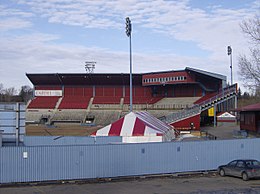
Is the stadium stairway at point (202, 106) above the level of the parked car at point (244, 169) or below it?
above

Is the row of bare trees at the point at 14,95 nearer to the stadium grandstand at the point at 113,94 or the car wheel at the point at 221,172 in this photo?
the stadium grandstand at the point at 113,94

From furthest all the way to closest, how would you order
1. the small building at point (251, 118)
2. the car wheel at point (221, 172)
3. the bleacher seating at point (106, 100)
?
the bleacher seating at point (106, 100) → the small building at point (251, 118) → the car wheel at point (221, 172)

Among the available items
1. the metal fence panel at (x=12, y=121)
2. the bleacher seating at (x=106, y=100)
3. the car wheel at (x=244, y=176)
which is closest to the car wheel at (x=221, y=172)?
the car wheel at (x=244, y=176)

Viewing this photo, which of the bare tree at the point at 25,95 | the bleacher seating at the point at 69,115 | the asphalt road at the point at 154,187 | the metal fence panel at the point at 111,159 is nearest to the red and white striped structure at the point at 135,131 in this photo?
the metal fence panel at the point at 111,159

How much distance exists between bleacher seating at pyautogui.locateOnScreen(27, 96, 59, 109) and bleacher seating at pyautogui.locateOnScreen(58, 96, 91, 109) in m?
2.03

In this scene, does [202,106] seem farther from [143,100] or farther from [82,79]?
[82,79]

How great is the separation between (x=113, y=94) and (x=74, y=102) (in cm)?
890

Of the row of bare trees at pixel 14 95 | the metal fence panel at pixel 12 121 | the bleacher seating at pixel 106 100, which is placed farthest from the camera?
the row of bare trees at pixel 14 95

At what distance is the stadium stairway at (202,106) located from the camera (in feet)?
219

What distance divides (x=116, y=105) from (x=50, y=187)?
69.4 m

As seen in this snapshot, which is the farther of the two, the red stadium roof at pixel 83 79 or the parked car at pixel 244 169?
the red stadium roof at pixel 83 79

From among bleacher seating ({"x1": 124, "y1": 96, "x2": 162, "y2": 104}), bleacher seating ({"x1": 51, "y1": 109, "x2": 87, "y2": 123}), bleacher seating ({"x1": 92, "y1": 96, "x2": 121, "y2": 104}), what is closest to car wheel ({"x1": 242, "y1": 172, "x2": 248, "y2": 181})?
bleacher seating ({"x1": 51, "y1": 109, "x2": 87, "y2": 123})

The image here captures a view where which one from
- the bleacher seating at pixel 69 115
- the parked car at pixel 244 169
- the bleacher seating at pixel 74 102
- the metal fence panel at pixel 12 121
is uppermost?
the bleacher seating at pixel 74 102

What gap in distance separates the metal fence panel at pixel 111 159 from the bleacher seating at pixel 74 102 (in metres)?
65.6
